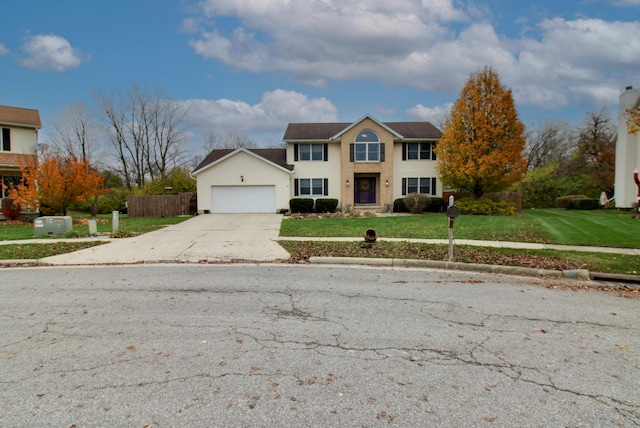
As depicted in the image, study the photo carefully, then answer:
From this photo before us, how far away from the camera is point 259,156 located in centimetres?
2686

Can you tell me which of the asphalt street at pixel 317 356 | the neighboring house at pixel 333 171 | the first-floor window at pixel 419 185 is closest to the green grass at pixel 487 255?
the asphalt street at pixel 317 356

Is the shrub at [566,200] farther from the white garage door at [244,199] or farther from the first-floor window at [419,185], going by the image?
the white garage door at [244,199]

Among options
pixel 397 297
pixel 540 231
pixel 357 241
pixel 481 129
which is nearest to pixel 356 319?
pixel 397 297

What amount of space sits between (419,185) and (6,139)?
2830cm

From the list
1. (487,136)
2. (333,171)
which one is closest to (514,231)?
(487,136)

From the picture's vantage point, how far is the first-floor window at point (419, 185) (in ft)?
94.1

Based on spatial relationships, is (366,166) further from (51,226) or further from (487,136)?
(51,226)

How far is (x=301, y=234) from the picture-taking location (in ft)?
49.3

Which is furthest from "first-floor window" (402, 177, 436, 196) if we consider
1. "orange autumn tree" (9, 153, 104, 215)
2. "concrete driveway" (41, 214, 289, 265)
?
"orange autumn tree" (9, 153, 104, 215)

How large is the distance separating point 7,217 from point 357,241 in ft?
73.6

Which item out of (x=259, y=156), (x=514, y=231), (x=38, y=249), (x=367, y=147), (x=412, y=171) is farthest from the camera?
(x=412, y=171)

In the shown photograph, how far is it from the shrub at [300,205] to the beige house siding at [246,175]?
524 millimetres

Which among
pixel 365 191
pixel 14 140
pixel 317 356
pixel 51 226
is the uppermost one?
pixel 14 140

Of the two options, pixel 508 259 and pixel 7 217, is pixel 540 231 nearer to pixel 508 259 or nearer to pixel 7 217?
pixel 508 259
